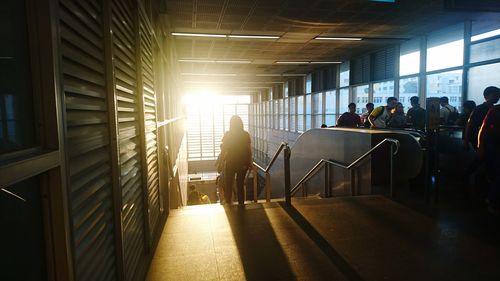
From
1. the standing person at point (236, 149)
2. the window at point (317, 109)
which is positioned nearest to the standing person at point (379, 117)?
the standing person at point (236, 149)

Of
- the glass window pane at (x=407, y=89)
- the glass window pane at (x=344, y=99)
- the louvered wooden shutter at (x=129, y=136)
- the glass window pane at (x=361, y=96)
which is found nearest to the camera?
the louvered wooden shutter at (x=129, y=136)

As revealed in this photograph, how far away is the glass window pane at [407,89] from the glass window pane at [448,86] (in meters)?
0.49

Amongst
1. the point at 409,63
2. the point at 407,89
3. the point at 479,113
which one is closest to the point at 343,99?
the point at 407,89

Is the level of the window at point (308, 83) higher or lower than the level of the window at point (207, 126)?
higher

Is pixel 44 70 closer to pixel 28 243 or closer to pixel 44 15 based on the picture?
pixel 44 15

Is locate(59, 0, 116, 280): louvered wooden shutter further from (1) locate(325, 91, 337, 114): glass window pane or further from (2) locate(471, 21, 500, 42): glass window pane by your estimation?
(1) locate(325, 91, 337, 114): glass window pane

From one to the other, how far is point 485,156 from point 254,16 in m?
4.68

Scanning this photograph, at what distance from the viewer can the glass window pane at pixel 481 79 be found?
6.58 m

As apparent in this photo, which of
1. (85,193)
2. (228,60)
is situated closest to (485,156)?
(85,193)

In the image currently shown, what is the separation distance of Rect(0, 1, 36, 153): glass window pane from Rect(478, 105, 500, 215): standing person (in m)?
4.23

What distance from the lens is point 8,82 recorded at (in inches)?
32.2

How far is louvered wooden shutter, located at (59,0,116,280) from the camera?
3.84 feet

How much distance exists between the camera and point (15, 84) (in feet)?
2.81

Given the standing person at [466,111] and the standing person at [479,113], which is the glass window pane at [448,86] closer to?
the standing person at [466,111]
